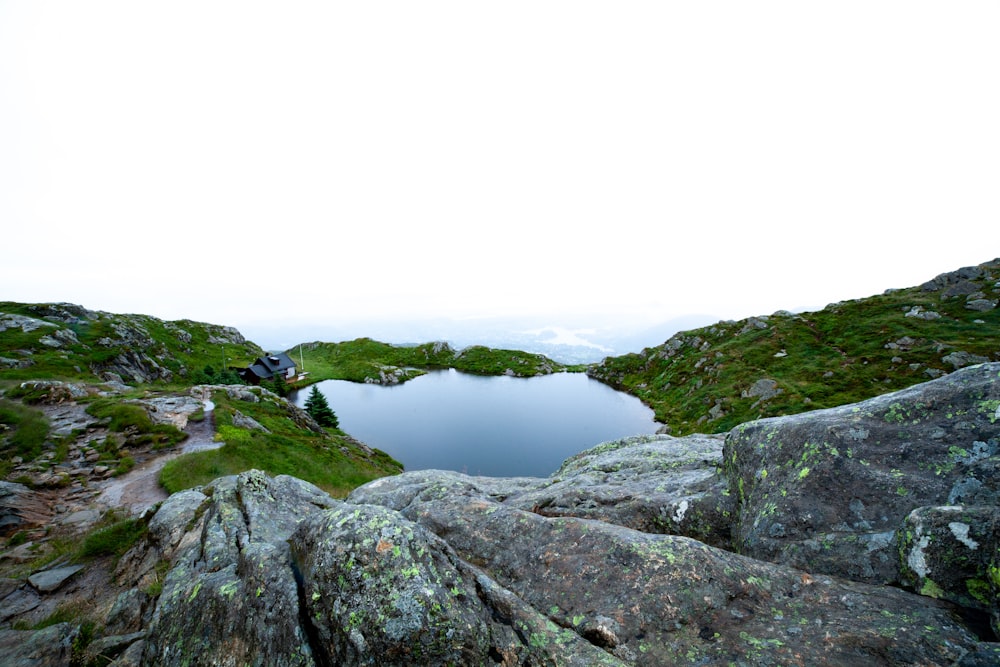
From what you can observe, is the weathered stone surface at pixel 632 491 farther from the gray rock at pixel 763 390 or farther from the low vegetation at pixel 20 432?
the gray rock at pixel 763 390

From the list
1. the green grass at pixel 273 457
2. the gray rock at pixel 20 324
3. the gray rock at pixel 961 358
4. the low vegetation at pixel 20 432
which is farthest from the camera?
the gray rock at pixel 20 324

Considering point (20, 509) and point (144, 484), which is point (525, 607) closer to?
point (20, 509)

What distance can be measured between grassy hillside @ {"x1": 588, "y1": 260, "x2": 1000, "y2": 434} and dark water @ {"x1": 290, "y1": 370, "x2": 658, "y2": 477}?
11314 mm

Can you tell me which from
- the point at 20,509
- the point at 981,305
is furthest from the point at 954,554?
the point at 981,305

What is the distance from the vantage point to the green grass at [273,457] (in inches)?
969

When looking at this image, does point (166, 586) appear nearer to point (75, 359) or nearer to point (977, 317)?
point (75, 359)

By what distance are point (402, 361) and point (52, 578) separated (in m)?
138

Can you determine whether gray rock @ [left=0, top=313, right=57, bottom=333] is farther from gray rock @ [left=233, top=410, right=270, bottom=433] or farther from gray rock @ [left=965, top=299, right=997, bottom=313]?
gray rock @ [left=965, top=299, right=997, bottom=313]

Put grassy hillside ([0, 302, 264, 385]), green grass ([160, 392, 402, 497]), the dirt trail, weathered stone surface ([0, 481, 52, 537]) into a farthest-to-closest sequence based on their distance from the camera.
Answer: grassy hillside ([0, 302, 264, 385]) < green grass ([160, 392, 402, 497]) < the dirt trail < weathered stone surface ([0, 481, 52, 537])

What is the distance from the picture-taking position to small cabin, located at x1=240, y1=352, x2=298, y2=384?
310 ft

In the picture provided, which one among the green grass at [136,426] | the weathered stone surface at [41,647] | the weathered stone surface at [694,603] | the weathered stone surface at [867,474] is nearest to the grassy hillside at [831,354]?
the weathered stone surface at [867,474]

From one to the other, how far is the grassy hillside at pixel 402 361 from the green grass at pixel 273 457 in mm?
73429

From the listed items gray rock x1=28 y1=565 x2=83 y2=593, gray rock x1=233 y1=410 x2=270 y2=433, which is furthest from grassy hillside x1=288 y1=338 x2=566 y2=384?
gray rock x1=28 y1=565 x2=83 y2=593

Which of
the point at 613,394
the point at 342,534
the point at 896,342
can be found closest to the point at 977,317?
the point at 896,342
